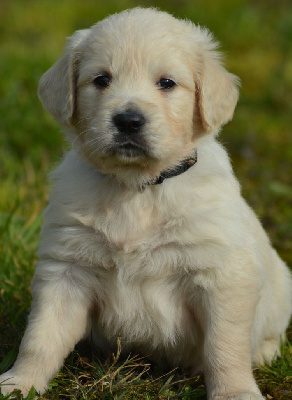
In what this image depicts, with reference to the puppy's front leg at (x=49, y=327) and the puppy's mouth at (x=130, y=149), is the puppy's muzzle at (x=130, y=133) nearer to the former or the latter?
the puppy's mouth at (x=130, y=149)

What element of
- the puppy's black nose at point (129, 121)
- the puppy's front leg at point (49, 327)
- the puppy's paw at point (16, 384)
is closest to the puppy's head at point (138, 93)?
the puppy's black nose at point (129, 121)

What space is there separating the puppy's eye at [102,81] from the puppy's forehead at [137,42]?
0.17 ft

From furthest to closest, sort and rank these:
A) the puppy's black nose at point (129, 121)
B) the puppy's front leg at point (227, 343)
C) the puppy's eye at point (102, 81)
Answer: the puppy's eye at point (102, 81), the puppy's front leg at point (227, 343), the puppy's black nose at point (129, 121)

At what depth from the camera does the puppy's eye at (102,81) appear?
11.7ft

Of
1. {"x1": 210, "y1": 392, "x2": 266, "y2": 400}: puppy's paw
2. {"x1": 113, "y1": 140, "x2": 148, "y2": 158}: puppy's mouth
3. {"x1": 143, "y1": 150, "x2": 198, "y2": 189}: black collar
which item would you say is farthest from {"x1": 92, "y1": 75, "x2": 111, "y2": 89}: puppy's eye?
{"x1": 210, "y1": 392, "x2": 266, "y2": 400}: puppy's paw

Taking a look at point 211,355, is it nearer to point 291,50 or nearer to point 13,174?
→ point 13,174

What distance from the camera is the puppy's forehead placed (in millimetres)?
3477

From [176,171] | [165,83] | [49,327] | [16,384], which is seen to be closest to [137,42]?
[165,83]

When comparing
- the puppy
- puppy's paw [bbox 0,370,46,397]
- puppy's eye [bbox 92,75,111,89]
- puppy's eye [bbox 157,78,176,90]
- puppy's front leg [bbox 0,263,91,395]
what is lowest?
puppy's paw [bbox 0,370,46,397]

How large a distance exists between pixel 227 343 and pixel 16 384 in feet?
3.36

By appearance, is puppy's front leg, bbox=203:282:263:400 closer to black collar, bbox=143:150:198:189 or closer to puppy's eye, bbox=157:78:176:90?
black collar, bbox=143:150:198:189

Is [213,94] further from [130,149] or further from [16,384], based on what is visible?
[16,384]

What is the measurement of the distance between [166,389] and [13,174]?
297 cm

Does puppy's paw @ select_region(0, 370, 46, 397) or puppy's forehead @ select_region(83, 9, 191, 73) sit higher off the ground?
puppy's forehead @ select_region(83, 9, 191, 73)
